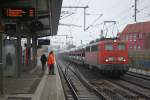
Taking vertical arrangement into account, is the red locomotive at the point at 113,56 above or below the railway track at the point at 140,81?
above

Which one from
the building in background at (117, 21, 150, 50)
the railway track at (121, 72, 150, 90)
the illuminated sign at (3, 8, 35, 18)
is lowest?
the railway track at (121, 72, 150, 90)

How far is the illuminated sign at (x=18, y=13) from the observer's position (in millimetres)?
14742

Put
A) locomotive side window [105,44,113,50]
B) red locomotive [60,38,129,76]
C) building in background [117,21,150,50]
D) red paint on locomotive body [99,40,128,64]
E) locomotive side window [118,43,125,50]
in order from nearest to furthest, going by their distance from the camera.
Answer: red locomotive [60,38,129,76], red paint on locomotive body [99,40,128,64], locomotive side window [105,44,113,50], locomotive side window [118,43,125,50], building in background [117,21,150,50]

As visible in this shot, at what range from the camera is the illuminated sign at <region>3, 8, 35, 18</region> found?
14.7 m

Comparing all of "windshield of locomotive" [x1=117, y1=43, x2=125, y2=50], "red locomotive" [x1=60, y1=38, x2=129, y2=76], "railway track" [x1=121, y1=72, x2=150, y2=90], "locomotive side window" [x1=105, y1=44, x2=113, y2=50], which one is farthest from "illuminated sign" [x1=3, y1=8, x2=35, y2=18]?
"windshield of locomotive" [x1=117, y1=43, x2=125, y2=50]

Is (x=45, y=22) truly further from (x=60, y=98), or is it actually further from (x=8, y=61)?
(x=60, y=98)

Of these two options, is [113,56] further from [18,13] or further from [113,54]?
[18,13]

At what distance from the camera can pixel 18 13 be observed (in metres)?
14.9

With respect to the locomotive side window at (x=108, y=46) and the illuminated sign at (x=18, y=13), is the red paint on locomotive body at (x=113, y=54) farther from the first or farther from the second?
the illuminated sign at (x=18, y=13)

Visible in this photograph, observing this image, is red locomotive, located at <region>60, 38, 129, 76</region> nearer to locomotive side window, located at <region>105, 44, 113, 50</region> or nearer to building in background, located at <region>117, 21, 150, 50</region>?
locomotive side window, located at <region>105, 44, 113, 50</region>

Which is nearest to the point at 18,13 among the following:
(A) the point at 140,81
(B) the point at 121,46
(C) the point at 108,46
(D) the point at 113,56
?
(D) the point at 113,56

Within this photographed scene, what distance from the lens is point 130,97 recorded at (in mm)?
18188

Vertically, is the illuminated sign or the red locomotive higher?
the illuminated sign

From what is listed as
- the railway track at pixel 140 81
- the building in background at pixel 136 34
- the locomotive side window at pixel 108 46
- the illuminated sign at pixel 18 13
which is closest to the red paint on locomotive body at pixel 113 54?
the locomotive side window at pixel 108 46
